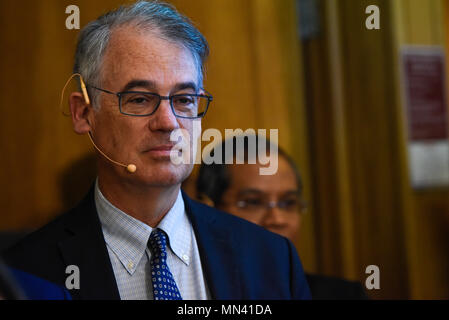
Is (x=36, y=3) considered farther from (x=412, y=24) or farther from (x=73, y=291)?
(x=412, y=24)

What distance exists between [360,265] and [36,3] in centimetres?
78

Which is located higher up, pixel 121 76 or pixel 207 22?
pixel 207 22

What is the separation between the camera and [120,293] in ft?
1.82

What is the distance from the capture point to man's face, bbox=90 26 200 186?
52 cm

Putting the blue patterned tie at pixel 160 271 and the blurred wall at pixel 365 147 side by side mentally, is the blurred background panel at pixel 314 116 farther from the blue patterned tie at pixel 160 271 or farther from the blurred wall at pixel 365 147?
the blue patterned tie at pixel 160 271

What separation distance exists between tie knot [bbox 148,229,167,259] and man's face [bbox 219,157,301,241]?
181 mm

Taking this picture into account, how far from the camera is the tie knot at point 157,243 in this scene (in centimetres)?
58

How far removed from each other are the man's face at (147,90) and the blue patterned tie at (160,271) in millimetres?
85

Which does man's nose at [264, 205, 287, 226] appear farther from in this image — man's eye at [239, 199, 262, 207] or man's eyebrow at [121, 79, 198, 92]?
man's eyebrow at [121, 79, 198, 92]

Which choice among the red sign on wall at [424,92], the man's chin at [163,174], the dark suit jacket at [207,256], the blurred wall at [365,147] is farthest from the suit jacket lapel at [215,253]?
the red sign on wall at [424,92]

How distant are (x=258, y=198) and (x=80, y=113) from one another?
0.33 meters

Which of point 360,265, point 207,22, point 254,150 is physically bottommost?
point 360,265

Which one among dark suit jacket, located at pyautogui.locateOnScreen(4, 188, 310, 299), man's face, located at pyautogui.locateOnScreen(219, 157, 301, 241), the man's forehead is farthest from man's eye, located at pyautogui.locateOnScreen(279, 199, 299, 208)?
the man's forehead

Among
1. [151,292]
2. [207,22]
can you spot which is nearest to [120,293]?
[151,292]
